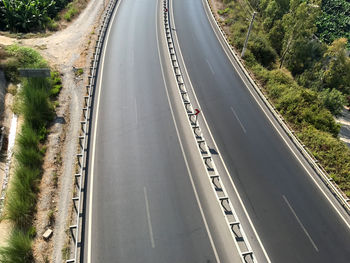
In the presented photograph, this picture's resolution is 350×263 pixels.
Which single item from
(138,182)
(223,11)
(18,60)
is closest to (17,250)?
(138,182)

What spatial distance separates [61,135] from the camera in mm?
24531

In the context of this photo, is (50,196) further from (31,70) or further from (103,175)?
(31,70)

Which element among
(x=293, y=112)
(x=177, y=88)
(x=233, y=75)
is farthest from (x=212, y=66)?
(x=293, y=112)

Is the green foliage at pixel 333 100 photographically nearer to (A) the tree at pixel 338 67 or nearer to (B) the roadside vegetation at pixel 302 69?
(B) the roadside vegetation at pixel 302 69

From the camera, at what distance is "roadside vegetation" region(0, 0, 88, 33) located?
40350 mm

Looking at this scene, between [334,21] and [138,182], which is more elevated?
[334,21]

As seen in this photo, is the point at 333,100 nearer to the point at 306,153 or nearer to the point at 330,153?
the point at 330,153

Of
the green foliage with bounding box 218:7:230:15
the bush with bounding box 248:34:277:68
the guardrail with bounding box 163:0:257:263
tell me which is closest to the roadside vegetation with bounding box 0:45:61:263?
the guardrail with bounding box 163:0:257:263

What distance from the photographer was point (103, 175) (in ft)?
68.4

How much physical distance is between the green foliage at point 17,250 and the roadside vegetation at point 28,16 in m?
37.5

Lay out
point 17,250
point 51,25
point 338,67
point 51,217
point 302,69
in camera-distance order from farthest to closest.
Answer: point 302,69 < point 51,25 < point 338,67 < point 51,217 < point 17,250

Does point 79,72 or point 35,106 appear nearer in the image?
point 35,106

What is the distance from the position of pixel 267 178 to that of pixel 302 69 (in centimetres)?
3170

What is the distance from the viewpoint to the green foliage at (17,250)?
592 inches
